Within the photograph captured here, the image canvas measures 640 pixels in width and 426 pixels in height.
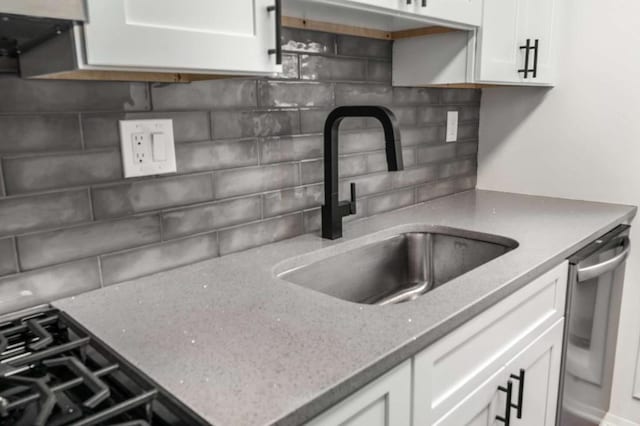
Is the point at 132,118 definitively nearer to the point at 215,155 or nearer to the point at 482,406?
the point at 215,155

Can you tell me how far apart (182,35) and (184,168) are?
44 centimetres

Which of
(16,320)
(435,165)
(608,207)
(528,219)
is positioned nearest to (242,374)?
(16,320)

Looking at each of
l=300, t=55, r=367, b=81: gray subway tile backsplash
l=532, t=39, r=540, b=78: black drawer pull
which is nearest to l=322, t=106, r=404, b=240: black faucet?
l=300, t=55, r=367, b=81: gray subway tile backsplash

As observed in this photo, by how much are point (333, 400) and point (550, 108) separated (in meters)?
1.75

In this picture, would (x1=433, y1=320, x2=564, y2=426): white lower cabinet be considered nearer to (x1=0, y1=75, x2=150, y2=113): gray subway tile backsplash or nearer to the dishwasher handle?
the dishwasher handle

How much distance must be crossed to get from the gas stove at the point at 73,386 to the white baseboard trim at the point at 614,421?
1.97 m

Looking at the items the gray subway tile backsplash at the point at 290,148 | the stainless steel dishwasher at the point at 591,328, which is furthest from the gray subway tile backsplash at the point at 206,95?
the stainless steel dishwasher at the point at 591,328

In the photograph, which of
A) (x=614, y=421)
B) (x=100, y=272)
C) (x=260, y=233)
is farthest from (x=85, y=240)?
(x=614, y=421)

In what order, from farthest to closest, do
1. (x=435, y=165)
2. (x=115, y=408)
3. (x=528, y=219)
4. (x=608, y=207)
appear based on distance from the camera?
(x=435, y=165), (x=608, y=207), (x=528, y=219), (x=115, y=408)

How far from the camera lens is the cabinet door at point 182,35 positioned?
2.25 feet

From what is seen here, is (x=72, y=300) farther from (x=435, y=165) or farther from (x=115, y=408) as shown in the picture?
(x=435, y=165)

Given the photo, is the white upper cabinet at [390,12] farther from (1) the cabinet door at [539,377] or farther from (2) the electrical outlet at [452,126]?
(1) the cabinet door at [539,377]

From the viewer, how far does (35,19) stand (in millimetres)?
595

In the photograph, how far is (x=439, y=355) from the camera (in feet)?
2.99
